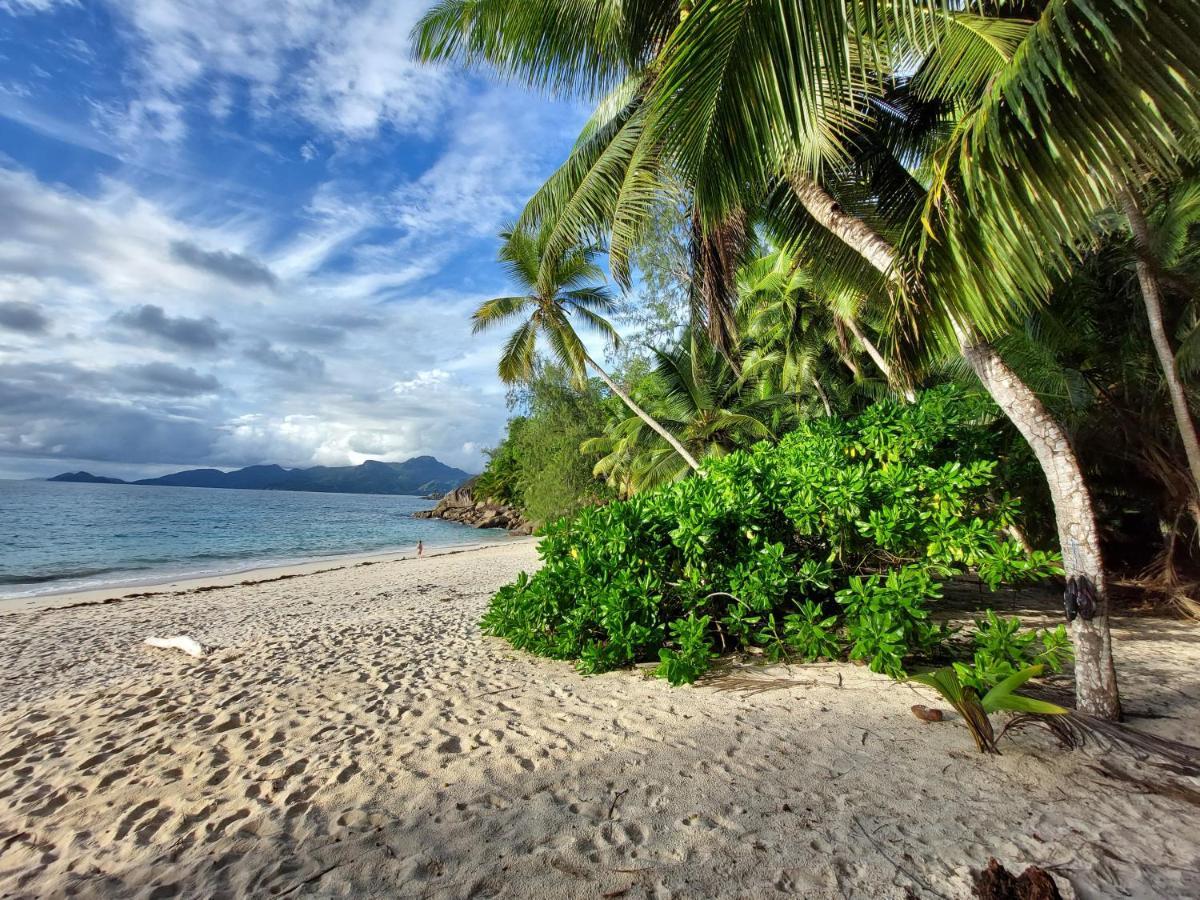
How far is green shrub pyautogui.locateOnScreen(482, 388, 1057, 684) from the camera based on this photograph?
14.4 feet

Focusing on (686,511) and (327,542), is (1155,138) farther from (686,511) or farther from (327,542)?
(327,542)

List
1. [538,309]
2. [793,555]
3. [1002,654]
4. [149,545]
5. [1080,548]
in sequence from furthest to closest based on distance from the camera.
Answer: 1. [149,545]
2. [538,309]
3. [793,555]
4. [1002,654]
5. [1080,548]

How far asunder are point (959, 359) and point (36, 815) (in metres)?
10.7

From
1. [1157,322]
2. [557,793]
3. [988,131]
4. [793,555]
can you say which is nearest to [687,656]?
[793,555]

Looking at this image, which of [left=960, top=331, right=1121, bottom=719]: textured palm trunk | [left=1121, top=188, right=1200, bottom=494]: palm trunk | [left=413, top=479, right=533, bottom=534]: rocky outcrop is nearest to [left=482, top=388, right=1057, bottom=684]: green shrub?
[left=960, top=331, right=1121, bottom=719]: textured palm trunk

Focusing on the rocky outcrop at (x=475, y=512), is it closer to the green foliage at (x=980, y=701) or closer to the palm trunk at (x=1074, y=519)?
the palm trunk at (x=1074, y=519)

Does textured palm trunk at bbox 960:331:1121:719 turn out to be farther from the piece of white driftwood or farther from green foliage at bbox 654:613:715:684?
the piece of white driftwood

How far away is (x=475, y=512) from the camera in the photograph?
49.5 m

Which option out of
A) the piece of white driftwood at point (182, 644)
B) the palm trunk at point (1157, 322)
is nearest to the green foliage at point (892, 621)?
the palm trunk at point (1157, 322)

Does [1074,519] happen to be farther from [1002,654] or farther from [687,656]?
[687,656]

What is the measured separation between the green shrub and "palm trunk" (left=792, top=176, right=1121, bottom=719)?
0.86 metres

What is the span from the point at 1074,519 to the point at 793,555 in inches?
80.0

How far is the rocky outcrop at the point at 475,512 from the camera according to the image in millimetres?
44312

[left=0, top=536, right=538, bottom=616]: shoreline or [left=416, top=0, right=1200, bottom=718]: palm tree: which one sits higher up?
[left=416, top=0, right=1200, bottom=718]: palm tree
